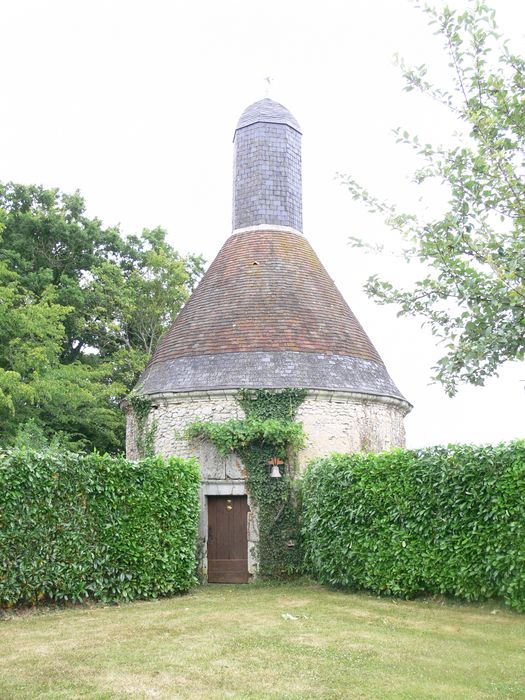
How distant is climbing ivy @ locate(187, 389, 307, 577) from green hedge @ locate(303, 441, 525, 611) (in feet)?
2.94

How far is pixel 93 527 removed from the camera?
1041cm

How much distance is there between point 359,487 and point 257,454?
2.76m

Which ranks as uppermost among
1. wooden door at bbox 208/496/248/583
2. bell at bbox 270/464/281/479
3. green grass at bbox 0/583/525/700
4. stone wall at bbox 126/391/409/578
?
stone wall at bbox 126/391/409/578

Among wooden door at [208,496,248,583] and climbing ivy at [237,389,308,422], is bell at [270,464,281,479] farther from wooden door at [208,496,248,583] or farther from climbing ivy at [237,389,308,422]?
climbing ivy at [237,389,308,422]

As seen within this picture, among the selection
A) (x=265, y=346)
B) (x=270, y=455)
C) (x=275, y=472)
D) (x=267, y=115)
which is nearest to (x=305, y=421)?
(x=270, y=455)

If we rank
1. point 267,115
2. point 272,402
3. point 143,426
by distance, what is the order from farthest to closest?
point 267,115 < point 143,426 < point 272,402

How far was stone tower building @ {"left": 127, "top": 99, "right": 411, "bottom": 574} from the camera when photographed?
44.0 feet

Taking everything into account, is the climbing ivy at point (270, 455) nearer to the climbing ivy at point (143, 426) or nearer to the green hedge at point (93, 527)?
the climbing ivy at point (143, 426)

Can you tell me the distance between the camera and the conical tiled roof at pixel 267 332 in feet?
45.1

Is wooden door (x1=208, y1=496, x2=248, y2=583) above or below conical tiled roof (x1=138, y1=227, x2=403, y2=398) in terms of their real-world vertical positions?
below

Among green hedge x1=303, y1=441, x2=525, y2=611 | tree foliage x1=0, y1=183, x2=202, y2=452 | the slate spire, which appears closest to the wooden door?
green hedge x1=303, y1=441, x2=525, y2=611

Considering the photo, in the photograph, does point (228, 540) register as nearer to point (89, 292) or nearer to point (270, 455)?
point (270, 455)

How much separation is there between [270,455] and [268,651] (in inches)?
243

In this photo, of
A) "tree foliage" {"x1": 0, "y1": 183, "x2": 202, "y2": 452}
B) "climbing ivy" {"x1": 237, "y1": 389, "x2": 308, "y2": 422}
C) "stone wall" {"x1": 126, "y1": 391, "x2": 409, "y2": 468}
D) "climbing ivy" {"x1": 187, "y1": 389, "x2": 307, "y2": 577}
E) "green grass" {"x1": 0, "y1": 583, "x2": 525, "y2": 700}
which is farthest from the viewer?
"tree foliage" {"x1": 0, "y1": 183, "x2": 202, "y2": 452}
